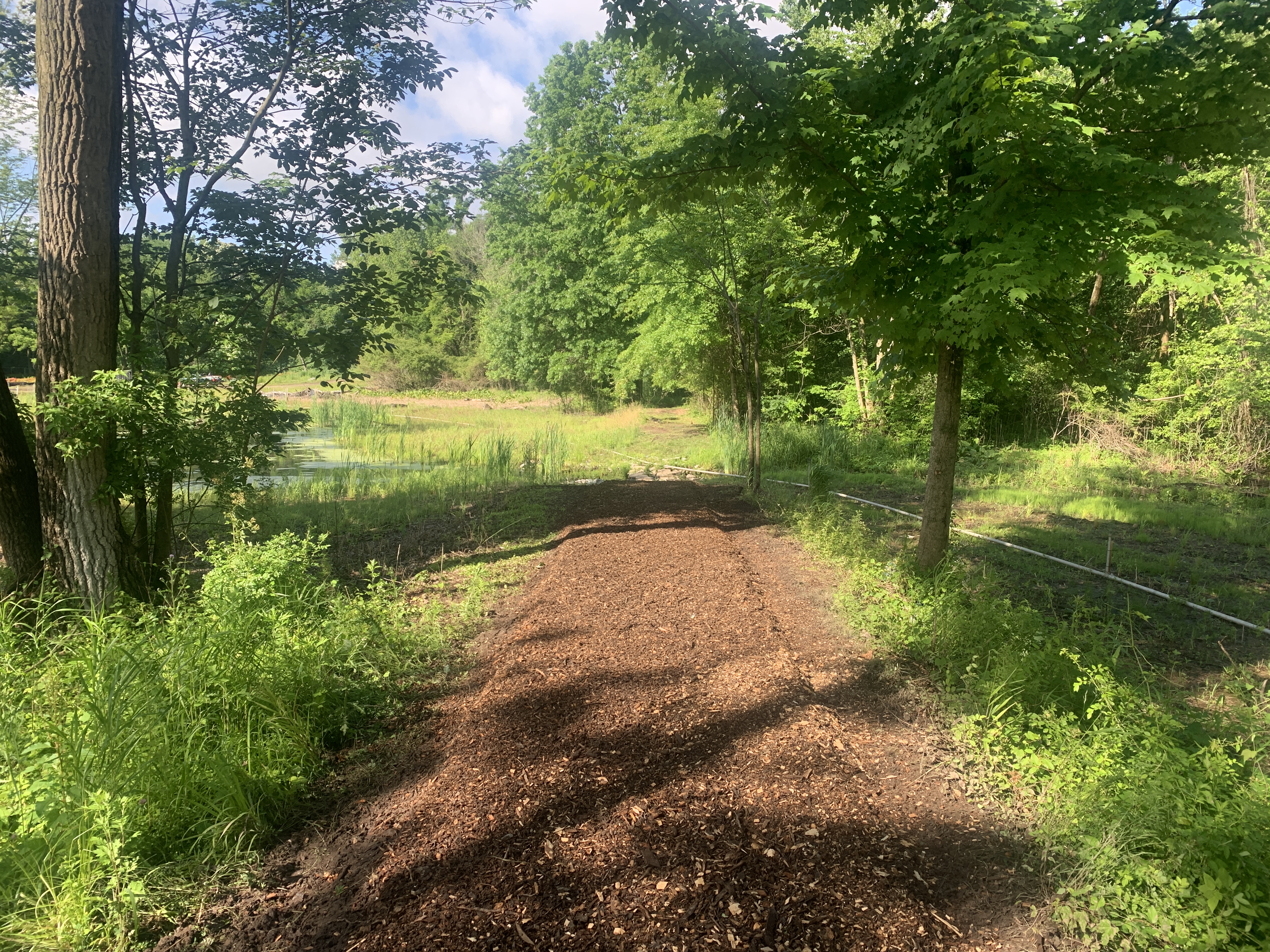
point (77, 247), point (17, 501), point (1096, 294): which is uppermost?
point (1096, 294)

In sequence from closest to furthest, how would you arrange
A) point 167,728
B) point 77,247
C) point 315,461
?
1. point 167,728
2. point 77,247
3. point 315,461

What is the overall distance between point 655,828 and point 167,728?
2.02m

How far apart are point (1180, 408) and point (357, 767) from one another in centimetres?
1660

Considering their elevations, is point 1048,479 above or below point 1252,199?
below

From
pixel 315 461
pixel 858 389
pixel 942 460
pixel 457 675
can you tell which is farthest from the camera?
pixel 858 389

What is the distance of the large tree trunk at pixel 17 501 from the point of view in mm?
4281

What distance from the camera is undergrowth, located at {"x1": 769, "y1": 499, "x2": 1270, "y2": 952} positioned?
6.31ft

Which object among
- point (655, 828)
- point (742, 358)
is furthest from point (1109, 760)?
point (742, 358)

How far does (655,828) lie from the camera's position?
8.16 feet

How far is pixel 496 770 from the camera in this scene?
2.87m

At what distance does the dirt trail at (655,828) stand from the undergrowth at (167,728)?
0.26 meters

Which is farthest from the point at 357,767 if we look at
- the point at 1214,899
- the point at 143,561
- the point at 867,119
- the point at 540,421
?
the point at 540,421

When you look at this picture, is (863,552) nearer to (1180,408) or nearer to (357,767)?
(357,767)

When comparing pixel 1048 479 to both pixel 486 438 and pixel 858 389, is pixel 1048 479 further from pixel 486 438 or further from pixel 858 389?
pixel 486 438
